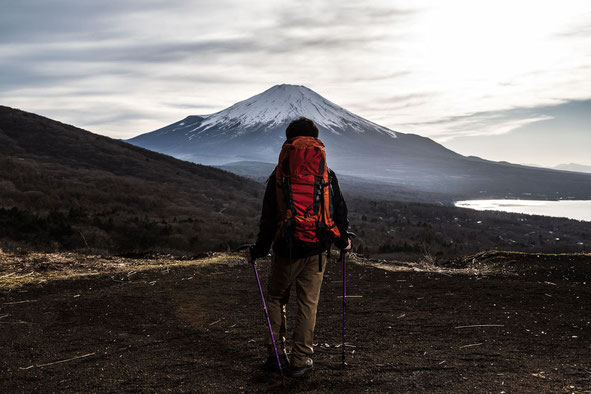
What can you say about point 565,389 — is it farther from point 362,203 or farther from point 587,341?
point 362,203

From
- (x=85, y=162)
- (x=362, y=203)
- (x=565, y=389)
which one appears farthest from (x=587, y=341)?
(x=362, y=203)

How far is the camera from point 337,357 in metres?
5.32

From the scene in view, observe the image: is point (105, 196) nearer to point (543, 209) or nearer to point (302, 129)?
→ point (302, 129)

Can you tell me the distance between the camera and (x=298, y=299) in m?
4.92

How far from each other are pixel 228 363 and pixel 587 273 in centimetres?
870

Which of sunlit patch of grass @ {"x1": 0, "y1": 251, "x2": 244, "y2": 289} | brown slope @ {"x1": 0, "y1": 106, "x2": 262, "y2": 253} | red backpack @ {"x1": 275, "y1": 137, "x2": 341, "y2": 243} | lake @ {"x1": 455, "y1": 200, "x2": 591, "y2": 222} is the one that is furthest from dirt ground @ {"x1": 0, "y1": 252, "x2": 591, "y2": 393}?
lake @ {"x1": 455, "y1": 200, "x2": 591, "y2": 222}

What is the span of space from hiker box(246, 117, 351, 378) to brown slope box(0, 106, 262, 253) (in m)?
13.8

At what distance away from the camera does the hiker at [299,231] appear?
4742 mm

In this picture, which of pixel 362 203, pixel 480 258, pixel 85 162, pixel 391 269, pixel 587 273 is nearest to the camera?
pixel 587 273

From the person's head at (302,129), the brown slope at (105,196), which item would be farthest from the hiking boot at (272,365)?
the brown slope at (105,196)

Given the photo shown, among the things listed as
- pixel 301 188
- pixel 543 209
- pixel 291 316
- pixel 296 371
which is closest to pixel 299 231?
pixel 301 188

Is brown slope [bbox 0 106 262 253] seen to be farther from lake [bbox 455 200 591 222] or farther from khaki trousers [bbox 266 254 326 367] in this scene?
lake [bbox 455 200 591 222]

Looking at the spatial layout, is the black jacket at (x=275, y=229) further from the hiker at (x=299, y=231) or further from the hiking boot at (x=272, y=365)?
the hiking boot at (x=272, y=365)

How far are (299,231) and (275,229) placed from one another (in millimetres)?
321
